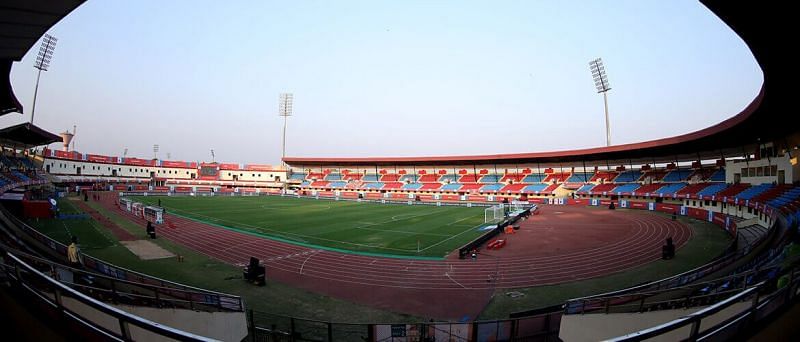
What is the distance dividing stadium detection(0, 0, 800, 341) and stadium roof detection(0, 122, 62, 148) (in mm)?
274

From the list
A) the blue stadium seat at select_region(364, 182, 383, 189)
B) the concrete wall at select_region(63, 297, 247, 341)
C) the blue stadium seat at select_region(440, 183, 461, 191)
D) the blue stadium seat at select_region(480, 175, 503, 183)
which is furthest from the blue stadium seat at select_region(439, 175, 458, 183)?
the concrete wall at select_region(63, 297, 247, 341)

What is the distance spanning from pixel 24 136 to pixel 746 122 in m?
65.8

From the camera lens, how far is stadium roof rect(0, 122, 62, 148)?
1344 inches

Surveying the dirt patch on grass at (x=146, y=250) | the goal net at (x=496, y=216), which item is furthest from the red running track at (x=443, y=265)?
the goal net at (x=496, y=216)

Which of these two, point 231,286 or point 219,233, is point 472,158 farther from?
point 231,286

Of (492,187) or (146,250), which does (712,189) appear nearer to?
(492,187)

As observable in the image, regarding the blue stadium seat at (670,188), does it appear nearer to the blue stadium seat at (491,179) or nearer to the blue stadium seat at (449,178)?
the blue stadium seat at (491,179)

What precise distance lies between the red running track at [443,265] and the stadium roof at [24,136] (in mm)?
20741

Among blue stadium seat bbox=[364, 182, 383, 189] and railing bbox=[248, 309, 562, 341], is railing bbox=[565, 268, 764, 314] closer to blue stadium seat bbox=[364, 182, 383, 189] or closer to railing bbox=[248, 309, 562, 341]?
railing bbox=[248, 309, 562, 341]

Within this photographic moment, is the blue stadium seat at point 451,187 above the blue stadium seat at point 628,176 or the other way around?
the other way around

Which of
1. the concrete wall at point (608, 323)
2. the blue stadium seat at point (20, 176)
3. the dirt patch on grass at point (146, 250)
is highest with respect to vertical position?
the blue stadium seat at point (20, 176)

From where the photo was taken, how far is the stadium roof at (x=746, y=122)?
916cm

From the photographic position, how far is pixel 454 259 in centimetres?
1948

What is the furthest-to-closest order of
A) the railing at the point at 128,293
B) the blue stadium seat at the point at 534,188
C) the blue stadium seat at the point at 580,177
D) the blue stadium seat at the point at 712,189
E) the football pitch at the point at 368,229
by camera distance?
the blue stadium seat at the point at 534,188
the blue stadium seat at the point at 580,177
the blue stadium seat at the point at 712,189
the football pitch at the point at 368,229
the railing at the point at 128,293
